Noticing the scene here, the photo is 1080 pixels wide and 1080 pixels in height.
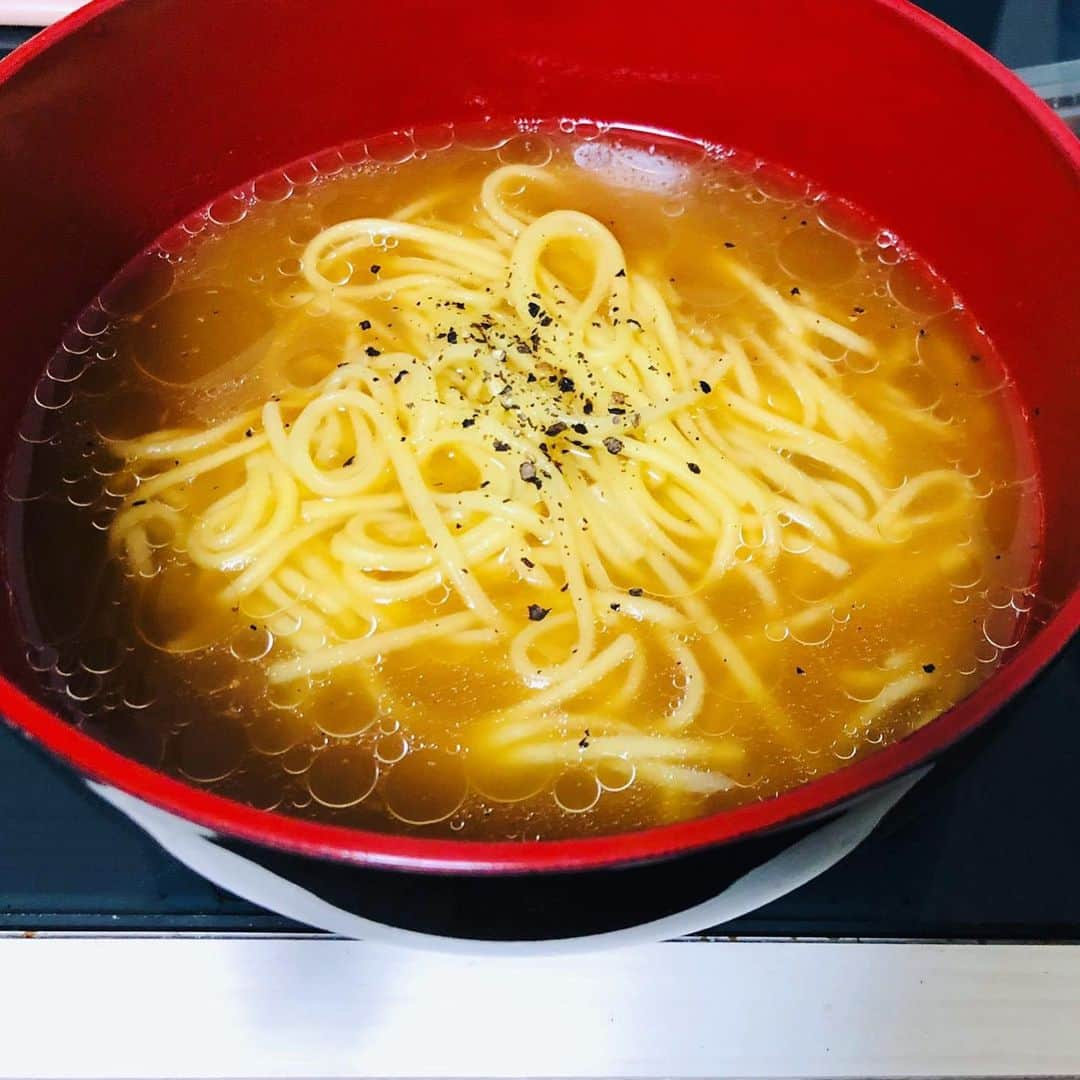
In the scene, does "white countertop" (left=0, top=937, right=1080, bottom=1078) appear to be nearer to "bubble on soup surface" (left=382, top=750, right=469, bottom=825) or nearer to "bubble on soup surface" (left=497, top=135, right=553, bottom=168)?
"bubble on soup surface" (left=382, top=750, right=469, bottom=825)

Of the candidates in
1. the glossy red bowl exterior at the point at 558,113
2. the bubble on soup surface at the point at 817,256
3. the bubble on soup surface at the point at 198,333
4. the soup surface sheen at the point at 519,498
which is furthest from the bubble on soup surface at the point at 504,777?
the bubble on soup surface at the point at 817,256

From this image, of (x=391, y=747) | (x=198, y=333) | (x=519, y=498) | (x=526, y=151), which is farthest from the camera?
(x=526, y=151)

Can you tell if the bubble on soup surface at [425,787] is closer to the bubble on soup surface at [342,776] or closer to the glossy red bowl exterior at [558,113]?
the bubble on soup surface at [342,776]

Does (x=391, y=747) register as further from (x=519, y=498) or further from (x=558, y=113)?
(x=558, y=113)

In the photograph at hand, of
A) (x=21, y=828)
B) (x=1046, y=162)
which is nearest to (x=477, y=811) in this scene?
(x=21, y=828)

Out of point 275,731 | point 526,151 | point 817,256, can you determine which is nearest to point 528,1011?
point 275,731

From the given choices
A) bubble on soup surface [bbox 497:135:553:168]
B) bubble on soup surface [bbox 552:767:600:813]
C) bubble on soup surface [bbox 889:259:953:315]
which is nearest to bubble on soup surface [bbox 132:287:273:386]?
bubble on soup surface [bbox 497:135:553:168]

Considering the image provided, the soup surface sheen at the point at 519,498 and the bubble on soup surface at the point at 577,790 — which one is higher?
the soup surface sheen at the point at 519,498
